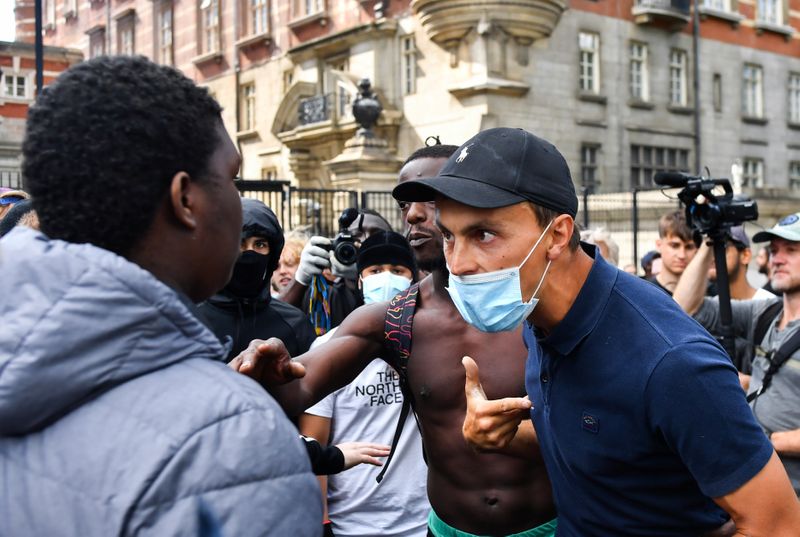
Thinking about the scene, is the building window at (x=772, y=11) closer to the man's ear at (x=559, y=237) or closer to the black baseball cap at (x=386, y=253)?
the black baseball cap at (x=386, y=253)

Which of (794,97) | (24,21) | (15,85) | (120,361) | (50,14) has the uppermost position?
(50,14)

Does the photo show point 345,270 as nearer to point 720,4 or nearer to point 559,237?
point 559,237

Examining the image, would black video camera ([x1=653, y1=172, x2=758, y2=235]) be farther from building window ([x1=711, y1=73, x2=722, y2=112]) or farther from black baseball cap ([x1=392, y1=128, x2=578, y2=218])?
building window ([x1=711, y1=73, x2=722, y2=112])

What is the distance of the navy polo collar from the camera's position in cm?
227

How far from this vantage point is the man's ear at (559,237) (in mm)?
2348

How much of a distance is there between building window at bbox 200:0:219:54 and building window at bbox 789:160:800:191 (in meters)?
22.6

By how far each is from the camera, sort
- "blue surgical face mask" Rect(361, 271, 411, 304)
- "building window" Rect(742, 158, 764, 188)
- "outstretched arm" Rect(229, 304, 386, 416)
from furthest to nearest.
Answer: "building window" Rect(742, 158, 764, 188) → "blue surgical face mask" Rect(361, 271, 411, 304) → "outstretched arm" Rect(229, 304, 386, 416)

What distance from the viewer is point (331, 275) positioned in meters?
6.16

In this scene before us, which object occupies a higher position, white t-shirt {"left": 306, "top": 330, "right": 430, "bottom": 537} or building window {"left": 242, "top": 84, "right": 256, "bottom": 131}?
building window {"left": 242, "top": 84, "right": 256, "bottom": 131}

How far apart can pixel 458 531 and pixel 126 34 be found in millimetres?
38875

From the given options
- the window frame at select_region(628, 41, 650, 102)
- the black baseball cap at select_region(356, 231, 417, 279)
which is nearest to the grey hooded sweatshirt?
the black baseball cap at select_region(356, 231, 417, 279)

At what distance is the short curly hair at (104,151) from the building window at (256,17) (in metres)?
29.4

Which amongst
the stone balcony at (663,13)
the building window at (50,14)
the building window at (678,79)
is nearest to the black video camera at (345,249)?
the stone balcony at (663,13)

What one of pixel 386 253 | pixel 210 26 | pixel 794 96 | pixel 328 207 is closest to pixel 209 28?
pixel 210 26
